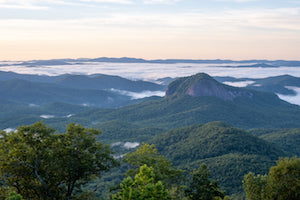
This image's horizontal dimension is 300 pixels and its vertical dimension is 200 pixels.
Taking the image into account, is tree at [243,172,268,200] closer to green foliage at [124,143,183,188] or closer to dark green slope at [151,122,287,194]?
green foliage at [124,143,183,188]

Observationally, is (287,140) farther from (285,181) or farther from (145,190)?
(145,190)

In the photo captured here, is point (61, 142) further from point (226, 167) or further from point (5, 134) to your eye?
point (226, 167)

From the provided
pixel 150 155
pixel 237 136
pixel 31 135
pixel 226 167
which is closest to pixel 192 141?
pixel 237 136

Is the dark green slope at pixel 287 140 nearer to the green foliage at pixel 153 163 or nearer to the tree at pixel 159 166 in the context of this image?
the tree at pixel 159 166

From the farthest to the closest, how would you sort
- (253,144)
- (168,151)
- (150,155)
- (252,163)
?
(168,151), (253,144), (252,163), (150,155)

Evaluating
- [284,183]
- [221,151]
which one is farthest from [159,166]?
[221,151]

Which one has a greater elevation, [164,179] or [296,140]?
[164,179]
